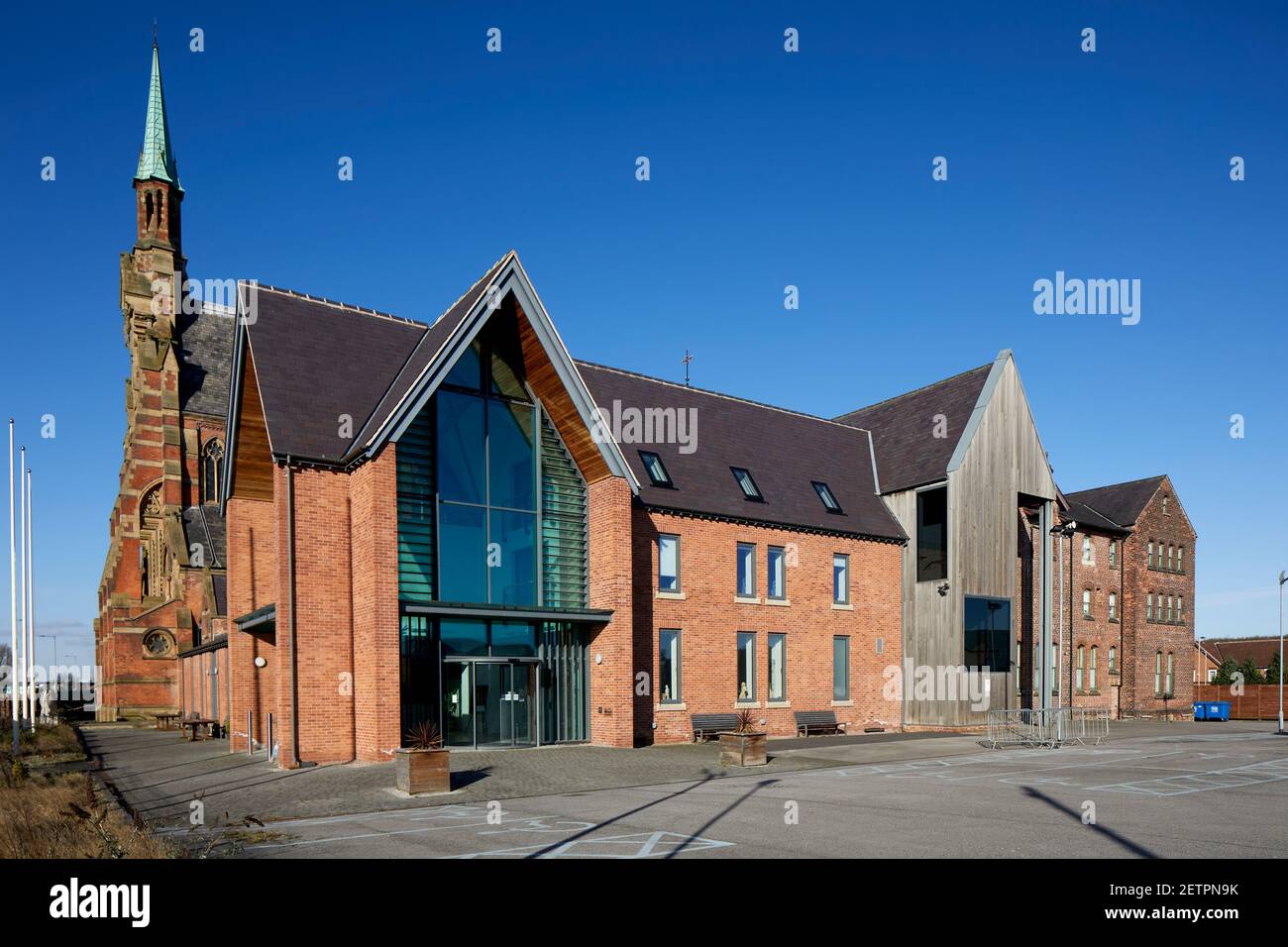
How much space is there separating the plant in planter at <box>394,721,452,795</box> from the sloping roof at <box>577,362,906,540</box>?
11.7m

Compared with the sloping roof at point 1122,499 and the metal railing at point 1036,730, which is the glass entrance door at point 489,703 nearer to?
the metal railing at point 1036,730

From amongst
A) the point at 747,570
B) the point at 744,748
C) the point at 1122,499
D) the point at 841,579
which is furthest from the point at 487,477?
the point at 1122,499

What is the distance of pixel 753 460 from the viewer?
3200cm

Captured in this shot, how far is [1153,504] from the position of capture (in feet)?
152

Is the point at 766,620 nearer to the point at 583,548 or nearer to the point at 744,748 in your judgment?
the point at 583,548

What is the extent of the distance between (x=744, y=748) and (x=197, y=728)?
2073 cm

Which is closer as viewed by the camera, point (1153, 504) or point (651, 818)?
point (651, 818)

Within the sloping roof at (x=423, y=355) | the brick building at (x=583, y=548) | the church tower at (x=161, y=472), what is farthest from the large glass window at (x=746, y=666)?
the church tower at (x=161, y=472)

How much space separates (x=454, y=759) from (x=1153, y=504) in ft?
126

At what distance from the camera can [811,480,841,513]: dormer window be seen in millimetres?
32312

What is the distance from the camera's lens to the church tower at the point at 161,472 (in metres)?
51.6
